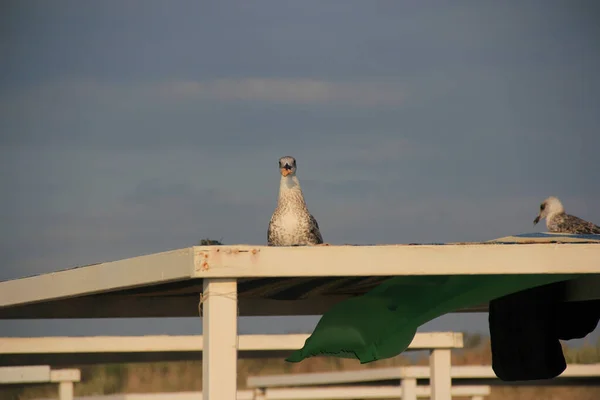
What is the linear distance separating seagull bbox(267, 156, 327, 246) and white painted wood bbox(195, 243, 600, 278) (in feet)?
8.58

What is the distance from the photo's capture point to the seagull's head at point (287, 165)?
37.7ft

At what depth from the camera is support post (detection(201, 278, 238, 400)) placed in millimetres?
7770

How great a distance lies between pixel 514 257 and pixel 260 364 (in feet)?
104

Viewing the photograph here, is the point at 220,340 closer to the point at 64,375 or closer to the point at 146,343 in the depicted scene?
A: the point at 146,343

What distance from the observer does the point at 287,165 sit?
11648 millimetres

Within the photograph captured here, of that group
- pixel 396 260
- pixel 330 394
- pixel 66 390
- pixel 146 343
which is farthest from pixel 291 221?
pixel 330 394

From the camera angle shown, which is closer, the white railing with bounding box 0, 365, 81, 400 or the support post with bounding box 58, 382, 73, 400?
the white railing with bounding box 0, 365, 81, 400

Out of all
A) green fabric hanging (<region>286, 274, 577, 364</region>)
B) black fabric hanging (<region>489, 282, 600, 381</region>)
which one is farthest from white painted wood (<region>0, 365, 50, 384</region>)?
black fabric hanging (<region>489, 282, 600, 381</region>)

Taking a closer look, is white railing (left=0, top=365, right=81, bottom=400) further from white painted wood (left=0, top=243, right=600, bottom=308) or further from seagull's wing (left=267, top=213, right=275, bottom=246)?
white painted wood (left=0, top=243, right=600, bottom=308)

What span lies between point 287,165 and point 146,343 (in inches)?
249

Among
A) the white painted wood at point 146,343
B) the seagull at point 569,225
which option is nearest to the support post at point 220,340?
the white painted wood at point 146,343

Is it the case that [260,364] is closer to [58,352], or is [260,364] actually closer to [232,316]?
[58,352]

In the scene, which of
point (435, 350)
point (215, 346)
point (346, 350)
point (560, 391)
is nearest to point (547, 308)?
point (346, 350)

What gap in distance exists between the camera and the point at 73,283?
32.9 feet
